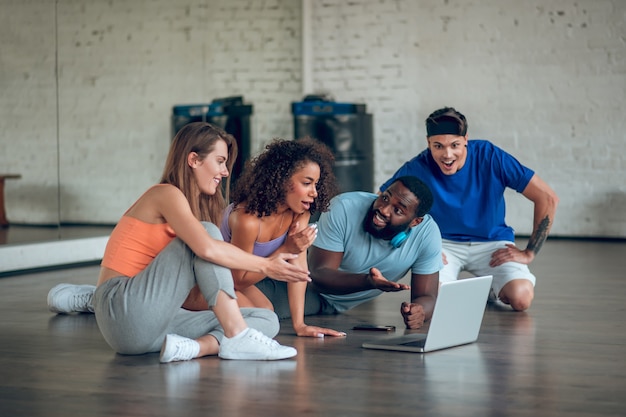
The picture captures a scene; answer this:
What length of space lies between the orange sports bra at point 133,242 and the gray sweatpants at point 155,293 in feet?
0.21

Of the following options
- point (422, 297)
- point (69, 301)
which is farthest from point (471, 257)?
point (69, 301)

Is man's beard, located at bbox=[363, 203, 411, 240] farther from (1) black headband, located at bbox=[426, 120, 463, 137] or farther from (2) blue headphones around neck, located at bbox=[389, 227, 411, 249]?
(1) black headband, located at bbox=[426, 120, 463, 137]

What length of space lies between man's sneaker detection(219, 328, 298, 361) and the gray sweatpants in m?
0.17

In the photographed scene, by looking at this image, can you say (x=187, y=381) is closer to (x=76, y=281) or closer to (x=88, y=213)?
(x=76, y=281)

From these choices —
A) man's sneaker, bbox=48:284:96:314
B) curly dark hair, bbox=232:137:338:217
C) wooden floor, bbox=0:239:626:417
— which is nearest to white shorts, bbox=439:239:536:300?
wooden floor, bbox=0:239:626:417

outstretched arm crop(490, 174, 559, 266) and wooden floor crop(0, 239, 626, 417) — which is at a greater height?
outstretched arm crop(490, 174, 559, 266)

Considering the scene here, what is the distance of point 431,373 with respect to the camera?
311 centimetres

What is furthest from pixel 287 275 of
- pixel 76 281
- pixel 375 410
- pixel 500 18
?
pixel 500 18

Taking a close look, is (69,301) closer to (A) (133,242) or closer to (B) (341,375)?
(A) (133,242)

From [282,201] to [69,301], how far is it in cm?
142

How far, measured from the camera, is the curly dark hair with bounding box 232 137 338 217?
142 inches

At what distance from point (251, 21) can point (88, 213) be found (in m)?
3.31

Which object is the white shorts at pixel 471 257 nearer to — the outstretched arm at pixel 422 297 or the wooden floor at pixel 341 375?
the wooden floor at pixel 341 375

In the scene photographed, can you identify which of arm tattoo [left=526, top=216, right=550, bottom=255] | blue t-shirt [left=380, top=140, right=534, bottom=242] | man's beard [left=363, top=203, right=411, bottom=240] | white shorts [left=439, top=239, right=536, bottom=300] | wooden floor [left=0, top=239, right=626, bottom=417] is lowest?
wooden floor [left=0, top=239, right=626, bottom=417]
